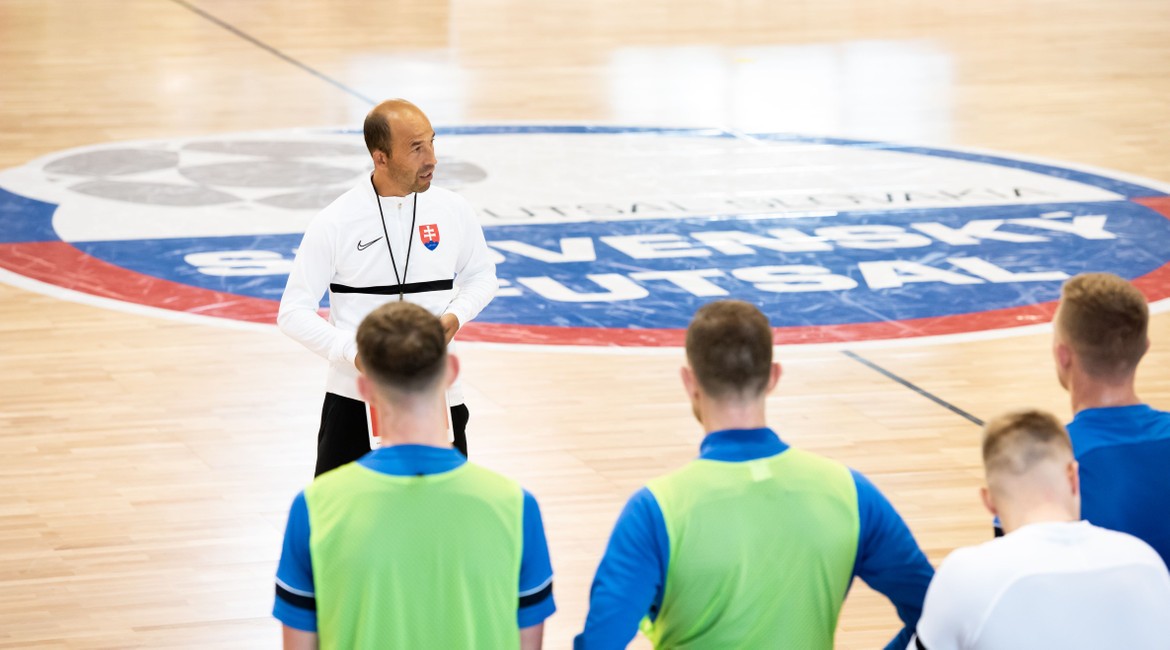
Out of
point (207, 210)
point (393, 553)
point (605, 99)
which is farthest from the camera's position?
point (605, 99)

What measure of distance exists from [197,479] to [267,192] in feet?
12.9

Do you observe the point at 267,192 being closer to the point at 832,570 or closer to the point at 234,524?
the point at 234,524

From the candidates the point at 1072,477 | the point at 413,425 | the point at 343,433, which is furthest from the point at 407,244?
the point at 1072,477

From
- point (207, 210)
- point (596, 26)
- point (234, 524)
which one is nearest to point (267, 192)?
point (207, 210)

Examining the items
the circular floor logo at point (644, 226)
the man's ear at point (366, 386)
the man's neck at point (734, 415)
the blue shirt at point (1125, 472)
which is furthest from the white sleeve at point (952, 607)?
the circular floor logo at point (644, 226)

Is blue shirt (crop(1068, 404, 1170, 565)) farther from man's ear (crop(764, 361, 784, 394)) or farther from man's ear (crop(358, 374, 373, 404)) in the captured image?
man's ear (crop(358, 374, 373, 404))

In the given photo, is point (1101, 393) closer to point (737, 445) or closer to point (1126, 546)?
point (1126, 546)

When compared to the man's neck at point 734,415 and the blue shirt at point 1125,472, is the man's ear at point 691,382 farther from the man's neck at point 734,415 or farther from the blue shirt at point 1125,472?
the blue shirt at point 1125,472

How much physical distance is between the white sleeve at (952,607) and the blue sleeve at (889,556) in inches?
8.1

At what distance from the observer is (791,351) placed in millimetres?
6371

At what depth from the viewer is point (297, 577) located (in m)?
2.33

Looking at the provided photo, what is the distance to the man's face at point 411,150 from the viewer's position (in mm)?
3602

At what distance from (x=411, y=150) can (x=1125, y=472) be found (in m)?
1.66

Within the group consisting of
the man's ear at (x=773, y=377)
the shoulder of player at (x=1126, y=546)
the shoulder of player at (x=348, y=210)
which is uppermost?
the shoulder of player at (x=348, y=210)
